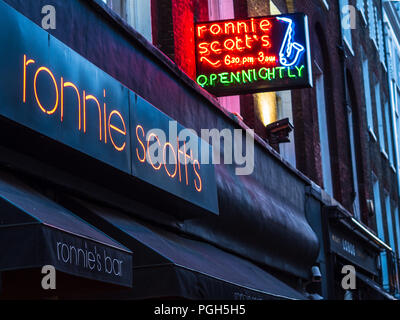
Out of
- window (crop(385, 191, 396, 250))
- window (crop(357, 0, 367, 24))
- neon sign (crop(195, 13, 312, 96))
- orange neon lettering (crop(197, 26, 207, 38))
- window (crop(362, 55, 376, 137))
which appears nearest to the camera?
neon sign (crop(195, 13, 312, 96))

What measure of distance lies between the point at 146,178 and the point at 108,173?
2.10 feet

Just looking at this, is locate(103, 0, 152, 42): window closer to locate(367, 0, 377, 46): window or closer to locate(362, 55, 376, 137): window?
locate(362, 55, 376, 137): window

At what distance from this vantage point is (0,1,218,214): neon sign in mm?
6738

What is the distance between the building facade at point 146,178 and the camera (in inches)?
266

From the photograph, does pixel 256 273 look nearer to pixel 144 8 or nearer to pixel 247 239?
pixel 247 239

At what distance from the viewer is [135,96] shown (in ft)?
29.1

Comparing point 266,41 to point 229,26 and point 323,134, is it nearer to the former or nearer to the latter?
point 229,26

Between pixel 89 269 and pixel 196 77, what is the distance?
6381mm

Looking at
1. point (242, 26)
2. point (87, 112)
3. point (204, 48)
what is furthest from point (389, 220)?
point (87, 112)

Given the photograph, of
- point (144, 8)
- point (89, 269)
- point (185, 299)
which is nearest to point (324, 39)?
point (144, 8)

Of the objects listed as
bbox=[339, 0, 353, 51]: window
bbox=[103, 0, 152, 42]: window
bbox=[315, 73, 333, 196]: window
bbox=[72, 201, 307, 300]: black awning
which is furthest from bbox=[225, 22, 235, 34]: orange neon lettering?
bbox=[339, 0, 353, 51]: window

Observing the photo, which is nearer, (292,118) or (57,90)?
(57,90)

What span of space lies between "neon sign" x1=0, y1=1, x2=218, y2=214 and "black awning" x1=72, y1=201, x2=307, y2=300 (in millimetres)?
455
